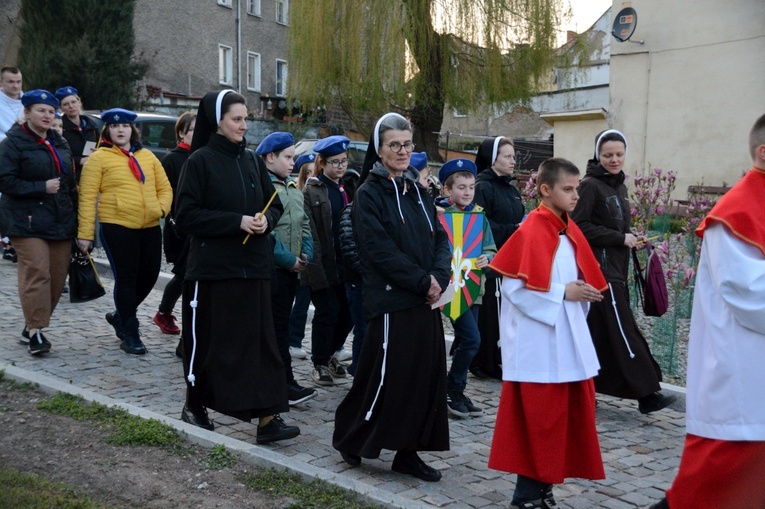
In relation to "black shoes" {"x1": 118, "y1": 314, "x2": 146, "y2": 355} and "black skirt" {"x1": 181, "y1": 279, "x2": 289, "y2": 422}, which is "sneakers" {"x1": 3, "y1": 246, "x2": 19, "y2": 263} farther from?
"black skirt" {"x1": 181, "y1": 279, "x2": 289, "y2": 422}

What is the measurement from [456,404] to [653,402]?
1469 millimetres

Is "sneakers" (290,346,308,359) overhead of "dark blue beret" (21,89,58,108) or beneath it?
beneath

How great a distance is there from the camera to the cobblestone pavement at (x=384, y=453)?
16.8 feet

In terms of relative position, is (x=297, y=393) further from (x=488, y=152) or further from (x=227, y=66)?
(x=227, y=66)

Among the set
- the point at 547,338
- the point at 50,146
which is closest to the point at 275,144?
the point at 50,146

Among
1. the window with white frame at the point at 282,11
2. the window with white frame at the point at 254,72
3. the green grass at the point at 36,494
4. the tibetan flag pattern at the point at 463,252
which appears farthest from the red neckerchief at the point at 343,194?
the window with white frame at the point at 282,11

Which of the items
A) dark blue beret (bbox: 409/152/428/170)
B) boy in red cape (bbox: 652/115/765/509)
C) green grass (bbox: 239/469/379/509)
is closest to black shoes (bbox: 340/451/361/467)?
green grass (bbox: 239/469/379/509)

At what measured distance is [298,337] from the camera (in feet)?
27.4

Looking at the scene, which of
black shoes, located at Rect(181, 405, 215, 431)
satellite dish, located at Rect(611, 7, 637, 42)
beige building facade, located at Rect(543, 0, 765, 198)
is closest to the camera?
black shoes, located at Rect(181, 405, 215, 431)

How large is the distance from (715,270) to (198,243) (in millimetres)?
3095

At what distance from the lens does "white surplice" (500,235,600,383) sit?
466 cm

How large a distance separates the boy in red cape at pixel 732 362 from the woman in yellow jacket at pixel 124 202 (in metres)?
5.11

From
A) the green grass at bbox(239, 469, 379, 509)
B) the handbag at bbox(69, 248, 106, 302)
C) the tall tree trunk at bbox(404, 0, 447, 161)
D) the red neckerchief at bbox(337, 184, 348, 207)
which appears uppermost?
the tall tree trunk at bbox(404, 0, 447, 161)

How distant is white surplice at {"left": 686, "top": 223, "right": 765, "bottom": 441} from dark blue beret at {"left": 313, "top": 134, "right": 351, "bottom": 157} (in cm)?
383
